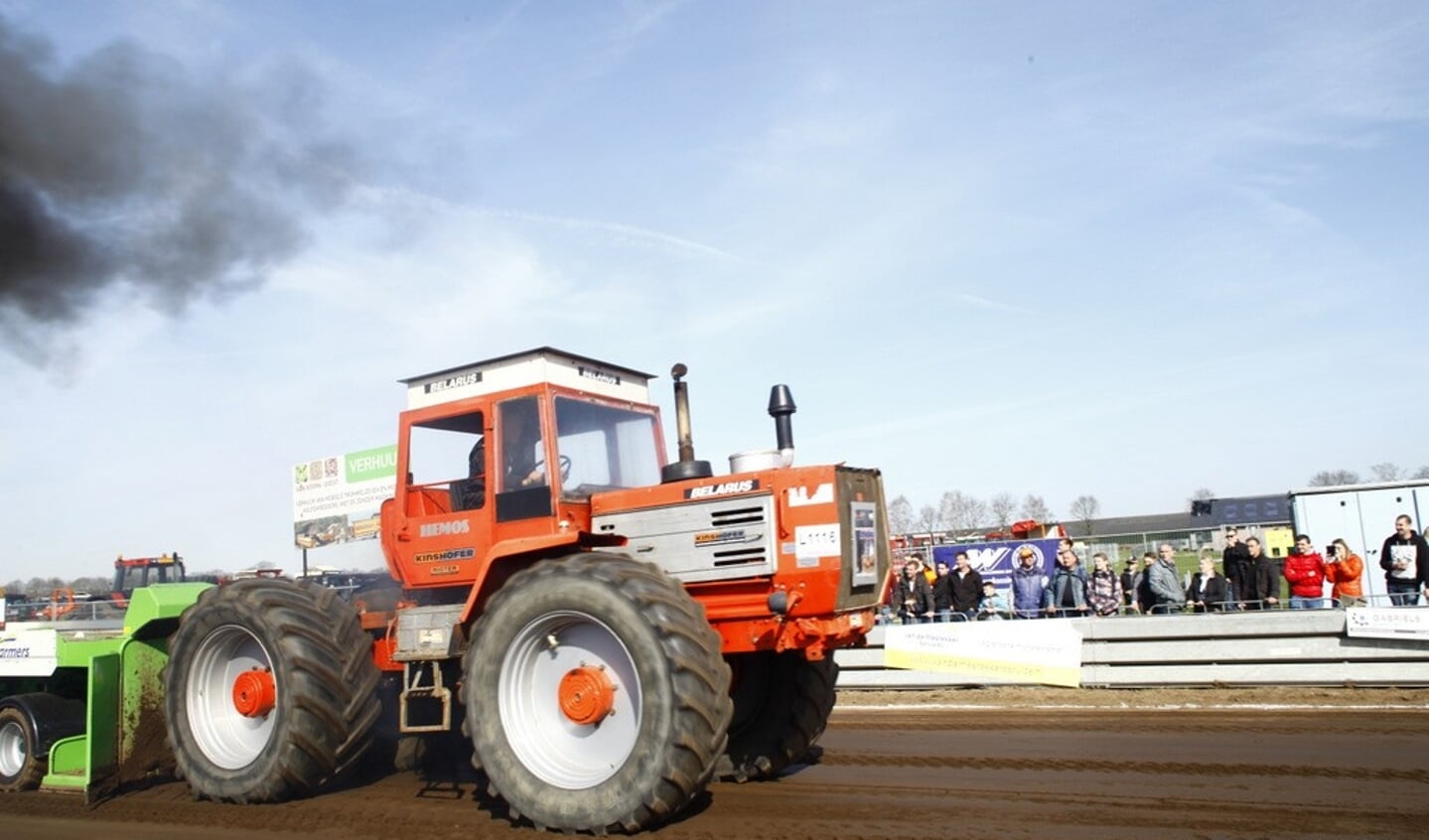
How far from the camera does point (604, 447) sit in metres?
7.60

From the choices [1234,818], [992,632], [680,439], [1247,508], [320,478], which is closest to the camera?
[1234,818]

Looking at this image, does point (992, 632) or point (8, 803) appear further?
point (992, 632)

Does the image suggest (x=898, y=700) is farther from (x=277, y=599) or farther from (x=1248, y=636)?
(x=277, y=599)

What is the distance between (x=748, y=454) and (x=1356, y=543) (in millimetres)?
16242

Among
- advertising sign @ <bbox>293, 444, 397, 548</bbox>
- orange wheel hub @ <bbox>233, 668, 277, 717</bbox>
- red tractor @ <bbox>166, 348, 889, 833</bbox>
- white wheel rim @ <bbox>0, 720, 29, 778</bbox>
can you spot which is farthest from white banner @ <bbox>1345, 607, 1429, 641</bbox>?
advertising sign @ <bbox>293, 444, 397, 548</bbox>

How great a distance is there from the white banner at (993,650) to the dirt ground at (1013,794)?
6.88ft

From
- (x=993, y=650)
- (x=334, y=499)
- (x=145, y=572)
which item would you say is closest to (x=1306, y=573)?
(x=993, y=650)

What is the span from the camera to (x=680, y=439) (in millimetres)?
7535

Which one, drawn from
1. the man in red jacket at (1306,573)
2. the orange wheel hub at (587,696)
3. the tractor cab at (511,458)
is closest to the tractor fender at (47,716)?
the tractor cab at (511,458)

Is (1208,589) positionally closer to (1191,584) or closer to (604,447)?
(1191,584)

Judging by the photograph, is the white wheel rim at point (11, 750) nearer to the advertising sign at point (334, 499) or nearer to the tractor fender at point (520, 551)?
the tractor fender at point (520, 551)

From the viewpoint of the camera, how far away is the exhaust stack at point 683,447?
284 inches

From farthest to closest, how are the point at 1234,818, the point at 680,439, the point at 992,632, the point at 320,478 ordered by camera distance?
1. the point at 320,478
2. the point at 992,632
3. the point at 680,439
4. the point at 1234,818

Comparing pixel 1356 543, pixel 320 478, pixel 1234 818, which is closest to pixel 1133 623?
pixel 1234 818
